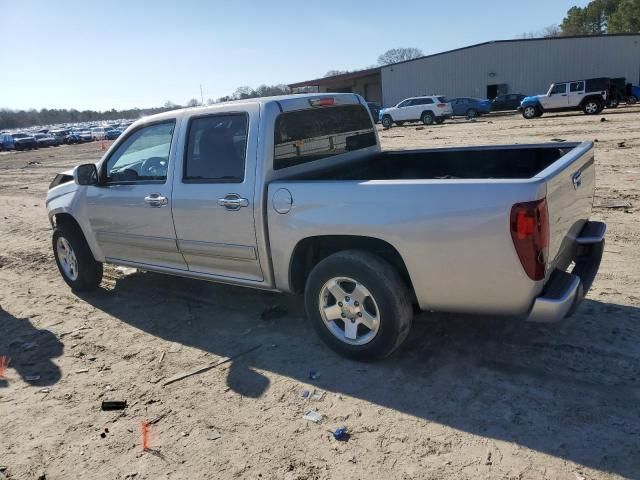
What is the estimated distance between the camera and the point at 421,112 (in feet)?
102

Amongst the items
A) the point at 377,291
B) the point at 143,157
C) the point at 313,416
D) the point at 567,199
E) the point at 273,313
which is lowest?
the point at 313,416

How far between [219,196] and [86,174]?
1766 mm

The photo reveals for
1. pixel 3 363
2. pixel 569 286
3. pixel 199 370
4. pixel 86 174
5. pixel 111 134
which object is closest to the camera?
pixel 569 286

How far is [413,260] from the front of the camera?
346cm

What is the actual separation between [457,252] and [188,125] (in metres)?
2.63

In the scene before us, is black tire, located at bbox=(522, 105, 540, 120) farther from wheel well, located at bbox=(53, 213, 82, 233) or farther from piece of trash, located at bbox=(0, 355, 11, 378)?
piece of trash, located at bbox=(0, 355, 11, 378)

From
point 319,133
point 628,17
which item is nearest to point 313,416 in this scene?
point 319,133

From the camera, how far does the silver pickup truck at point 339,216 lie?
10.5 ft

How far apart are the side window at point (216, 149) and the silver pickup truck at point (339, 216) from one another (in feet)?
0.04

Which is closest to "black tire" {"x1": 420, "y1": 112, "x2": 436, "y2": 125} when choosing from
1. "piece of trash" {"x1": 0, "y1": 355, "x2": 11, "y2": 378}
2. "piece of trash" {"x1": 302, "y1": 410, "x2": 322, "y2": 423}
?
"piece of trash" {"x1": 0, "y1": 355, "x2": 11, "y2": 378}

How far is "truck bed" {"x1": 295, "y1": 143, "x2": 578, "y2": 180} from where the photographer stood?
4609 millimetres

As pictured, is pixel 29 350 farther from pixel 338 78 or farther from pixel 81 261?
pixel 338 78

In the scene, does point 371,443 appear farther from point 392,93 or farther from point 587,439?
point 392,93

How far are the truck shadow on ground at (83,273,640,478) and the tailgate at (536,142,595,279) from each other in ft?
2.24
